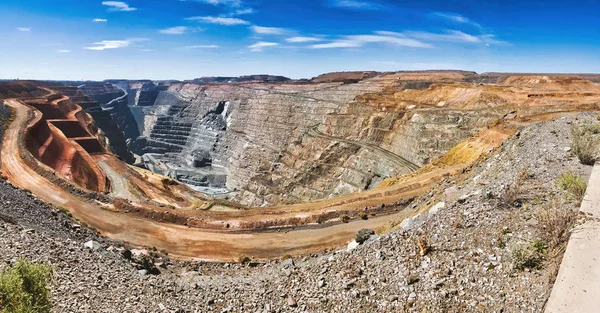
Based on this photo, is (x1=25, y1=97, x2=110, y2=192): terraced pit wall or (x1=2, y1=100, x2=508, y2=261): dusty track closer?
(x1=2, y1=100, x2=508, y2=261): dusty track

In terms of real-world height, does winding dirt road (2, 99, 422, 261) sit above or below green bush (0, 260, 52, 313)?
below

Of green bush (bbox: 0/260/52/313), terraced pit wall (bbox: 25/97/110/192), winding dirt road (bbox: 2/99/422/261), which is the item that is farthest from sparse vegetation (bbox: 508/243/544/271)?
terraced pit wall (bbox: 25/97/110/192)

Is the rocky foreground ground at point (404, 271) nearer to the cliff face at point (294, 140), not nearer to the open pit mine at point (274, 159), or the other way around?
the open pit mine at point (274, 159)

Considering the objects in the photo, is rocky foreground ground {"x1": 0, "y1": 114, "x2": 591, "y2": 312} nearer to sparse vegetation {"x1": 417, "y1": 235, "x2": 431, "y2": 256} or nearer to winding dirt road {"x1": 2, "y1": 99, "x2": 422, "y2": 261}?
sparse vegetation {"x1": 417, "y1": 235, "x2": 431, "y2": 256}

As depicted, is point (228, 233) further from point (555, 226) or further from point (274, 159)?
point (274, 159)

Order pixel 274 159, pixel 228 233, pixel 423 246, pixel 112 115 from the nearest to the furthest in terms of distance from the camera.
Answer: pixel 423 246
pixel 228 233
pixel 274 159
pixel 112 115

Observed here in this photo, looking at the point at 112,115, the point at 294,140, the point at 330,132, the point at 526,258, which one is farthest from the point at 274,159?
the point at 112,115

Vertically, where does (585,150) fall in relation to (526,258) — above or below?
above
